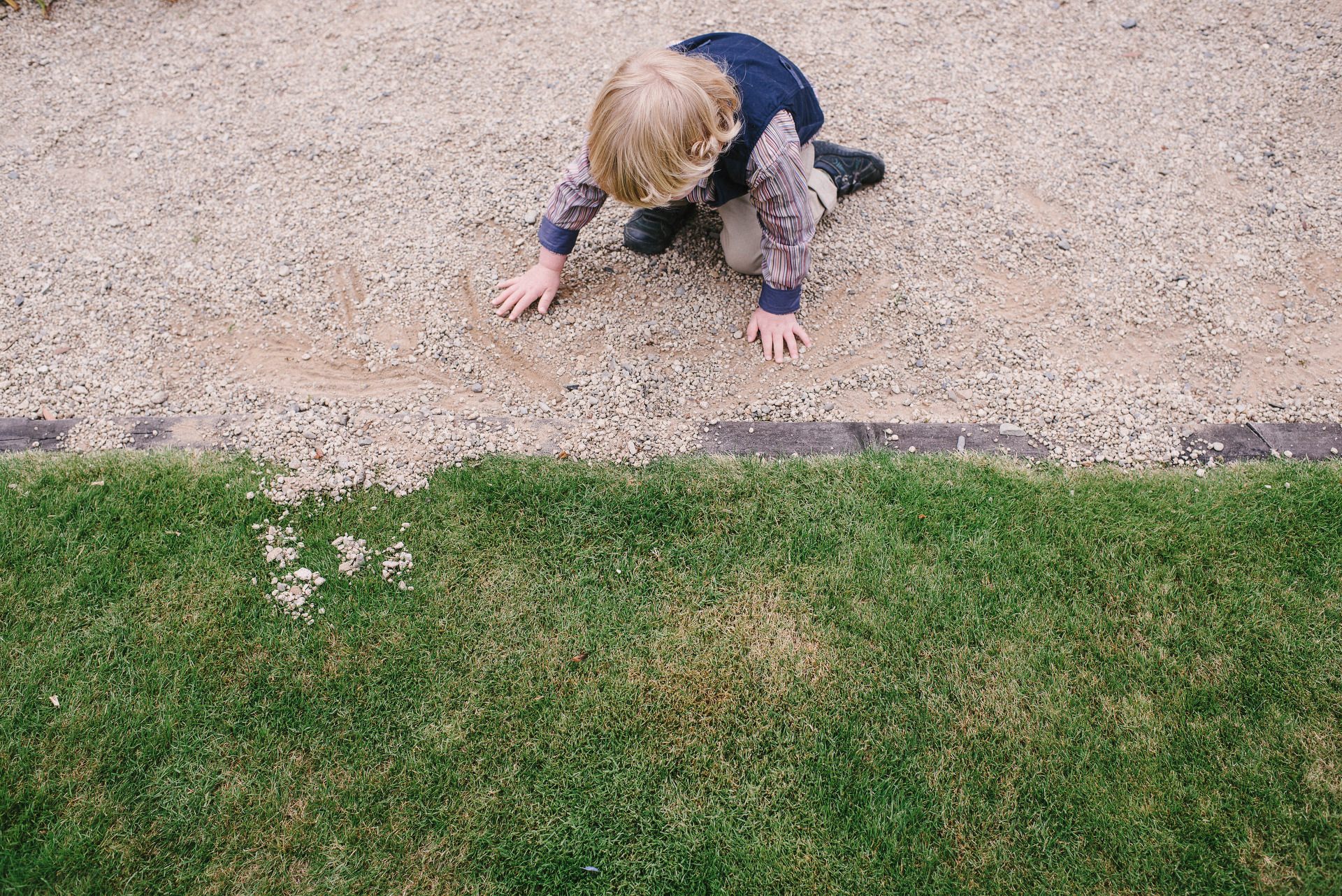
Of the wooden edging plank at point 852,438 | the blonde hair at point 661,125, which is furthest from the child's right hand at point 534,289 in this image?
→ the blonde hair at point 661,125

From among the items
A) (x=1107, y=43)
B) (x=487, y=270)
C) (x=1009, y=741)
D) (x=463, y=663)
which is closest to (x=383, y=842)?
(x=463, y=663)

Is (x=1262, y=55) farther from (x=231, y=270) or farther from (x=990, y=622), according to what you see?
(x=231, y=270)

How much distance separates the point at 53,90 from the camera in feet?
16.1

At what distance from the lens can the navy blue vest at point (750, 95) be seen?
327cm

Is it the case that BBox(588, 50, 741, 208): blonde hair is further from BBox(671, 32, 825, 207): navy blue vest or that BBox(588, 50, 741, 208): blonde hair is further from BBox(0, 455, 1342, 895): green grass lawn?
BBox(0, 455, 1342, 895): green grass lawn

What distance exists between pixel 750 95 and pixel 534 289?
4.32 feet

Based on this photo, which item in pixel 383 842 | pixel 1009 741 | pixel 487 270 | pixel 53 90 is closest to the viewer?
pixel 383 842

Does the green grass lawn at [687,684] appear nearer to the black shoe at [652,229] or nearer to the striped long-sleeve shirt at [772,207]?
the striped long-sleeve shirt at [772,207]

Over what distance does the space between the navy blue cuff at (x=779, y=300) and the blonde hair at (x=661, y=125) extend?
2.35 feet

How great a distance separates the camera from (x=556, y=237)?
3721mm

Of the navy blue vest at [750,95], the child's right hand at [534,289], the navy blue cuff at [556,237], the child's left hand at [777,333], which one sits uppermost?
the navy blue vest at [750,95]

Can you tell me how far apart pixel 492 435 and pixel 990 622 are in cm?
214

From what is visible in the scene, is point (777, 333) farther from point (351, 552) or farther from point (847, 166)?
point (351, 552)

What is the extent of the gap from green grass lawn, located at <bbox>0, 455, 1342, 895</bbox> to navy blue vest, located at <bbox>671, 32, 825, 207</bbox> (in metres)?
1.28
